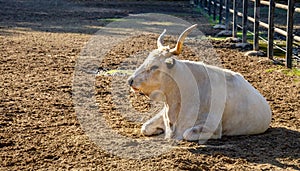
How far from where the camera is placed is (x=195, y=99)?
21.9 ft

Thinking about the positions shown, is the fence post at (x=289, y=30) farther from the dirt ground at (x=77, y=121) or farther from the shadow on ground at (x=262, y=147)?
the shadow on ground at (x=262, y=147)

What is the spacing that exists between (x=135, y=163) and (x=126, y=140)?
32.1 inches

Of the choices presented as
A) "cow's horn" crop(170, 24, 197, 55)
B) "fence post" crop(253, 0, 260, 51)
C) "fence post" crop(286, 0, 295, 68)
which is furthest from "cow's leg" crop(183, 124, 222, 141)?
"fence post" crop(253, 0, 260, 51)

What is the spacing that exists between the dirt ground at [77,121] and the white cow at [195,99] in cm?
15

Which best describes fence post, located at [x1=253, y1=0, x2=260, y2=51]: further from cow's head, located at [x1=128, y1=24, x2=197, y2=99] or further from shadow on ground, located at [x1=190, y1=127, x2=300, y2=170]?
cow's head, located at [x1=128, y1=24, x2=197, y2=99]

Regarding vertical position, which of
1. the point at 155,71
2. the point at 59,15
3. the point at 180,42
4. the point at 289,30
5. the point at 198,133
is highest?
Answer: the point at 180,42

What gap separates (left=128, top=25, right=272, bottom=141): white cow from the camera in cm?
656

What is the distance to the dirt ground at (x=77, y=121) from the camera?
5.84m

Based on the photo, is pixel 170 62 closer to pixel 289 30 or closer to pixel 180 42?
pixel 180 42

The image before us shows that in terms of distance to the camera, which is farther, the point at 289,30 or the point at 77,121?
the point at 289,30

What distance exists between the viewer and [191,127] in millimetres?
6594

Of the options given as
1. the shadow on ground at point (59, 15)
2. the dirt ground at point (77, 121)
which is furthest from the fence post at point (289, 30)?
Answer: the shadow on ground at point (59, 15)

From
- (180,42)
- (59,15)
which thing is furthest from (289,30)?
(59,15)

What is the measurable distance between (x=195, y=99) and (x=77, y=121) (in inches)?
60.9
